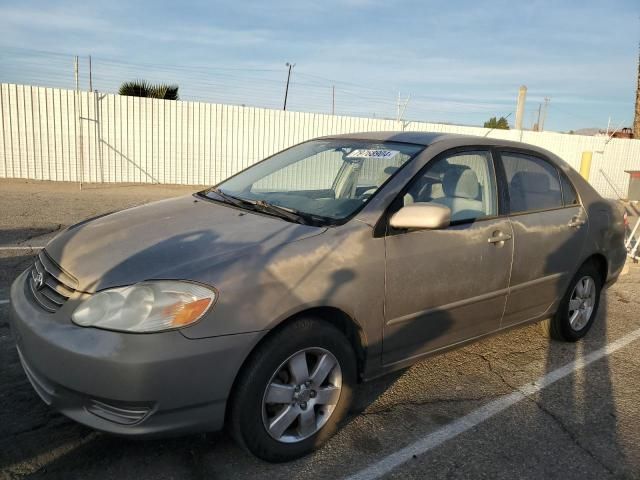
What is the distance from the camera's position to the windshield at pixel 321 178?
3.29 m

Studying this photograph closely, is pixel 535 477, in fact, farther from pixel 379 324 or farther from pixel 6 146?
pixel 6 146

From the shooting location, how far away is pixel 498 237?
3580 millimetres

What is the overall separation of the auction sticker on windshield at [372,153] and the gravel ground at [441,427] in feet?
5.01

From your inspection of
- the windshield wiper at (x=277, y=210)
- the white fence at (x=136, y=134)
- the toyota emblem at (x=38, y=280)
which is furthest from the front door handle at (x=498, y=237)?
the white fence at (x=136, y=134)

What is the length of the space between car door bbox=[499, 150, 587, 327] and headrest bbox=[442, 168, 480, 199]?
29 centimetres

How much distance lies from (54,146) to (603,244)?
1216 cm

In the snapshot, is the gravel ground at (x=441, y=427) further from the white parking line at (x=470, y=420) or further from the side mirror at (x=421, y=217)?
the side mirror at (x=421, y=217)

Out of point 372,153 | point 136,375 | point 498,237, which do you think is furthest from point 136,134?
point 136,375

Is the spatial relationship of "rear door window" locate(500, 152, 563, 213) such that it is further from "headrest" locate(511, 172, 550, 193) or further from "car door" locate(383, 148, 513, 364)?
"car door" locate(383, 148, 513, 364)

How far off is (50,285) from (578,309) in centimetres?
398

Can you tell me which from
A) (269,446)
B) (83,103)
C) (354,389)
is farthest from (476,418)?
(83,103)

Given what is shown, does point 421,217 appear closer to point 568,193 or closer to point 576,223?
point 576,223

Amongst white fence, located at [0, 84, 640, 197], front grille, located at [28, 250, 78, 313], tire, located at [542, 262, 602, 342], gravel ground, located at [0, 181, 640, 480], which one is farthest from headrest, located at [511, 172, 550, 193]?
white fence, located at [0, 84, 640, 197]

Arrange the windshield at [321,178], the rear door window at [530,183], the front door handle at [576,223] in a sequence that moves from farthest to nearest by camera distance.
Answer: the front door handle at [576,223] < the rear door window at [530,183] < the windshield at [321,178]
